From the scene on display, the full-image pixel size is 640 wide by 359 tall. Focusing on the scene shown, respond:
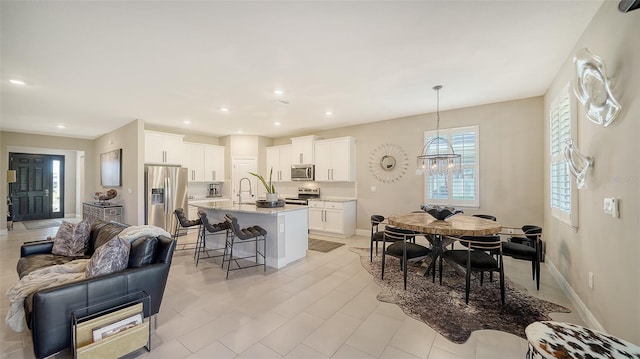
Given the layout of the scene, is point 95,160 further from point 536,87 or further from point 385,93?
point 536,87

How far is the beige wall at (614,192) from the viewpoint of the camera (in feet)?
5.47

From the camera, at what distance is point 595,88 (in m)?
1.88

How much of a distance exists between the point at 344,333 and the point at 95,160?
29.8 feet

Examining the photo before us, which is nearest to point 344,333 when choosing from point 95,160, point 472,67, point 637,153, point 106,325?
point 106,325

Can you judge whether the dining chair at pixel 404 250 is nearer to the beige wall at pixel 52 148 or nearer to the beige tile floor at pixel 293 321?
the beige tile floor at pixel 293 321

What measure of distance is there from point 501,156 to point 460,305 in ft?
9.85

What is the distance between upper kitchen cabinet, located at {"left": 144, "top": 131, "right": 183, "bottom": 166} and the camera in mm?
5773

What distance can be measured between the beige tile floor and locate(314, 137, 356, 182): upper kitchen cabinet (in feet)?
9.34

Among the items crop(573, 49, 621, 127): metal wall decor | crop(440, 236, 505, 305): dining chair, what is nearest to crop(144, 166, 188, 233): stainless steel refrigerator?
crop(440, 236, 505, 305): dining chair

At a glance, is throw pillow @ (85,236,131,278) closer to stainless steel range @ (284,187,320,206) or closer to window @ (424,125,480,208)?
stainless steel range @ (284,187,320,206)

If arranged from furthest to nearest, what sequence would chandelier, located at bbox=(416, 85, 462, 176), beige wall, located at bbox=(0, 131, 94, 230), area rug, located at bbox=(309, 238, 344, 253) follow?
beige wall, located at bbox=(0, 131, 94, 230)
area rug, located at bbox=(309, 238, 344, 253)
chandelier, located at bbox=(416, 85, 462, 176)

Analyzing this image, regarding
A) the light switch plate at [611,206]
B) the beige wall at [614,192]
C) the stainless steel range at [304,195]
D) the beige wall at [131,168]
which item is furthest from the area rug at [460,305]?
the beige wall at [131,168]

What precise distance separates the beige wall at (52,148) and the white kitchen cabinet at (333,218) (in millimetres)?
7026

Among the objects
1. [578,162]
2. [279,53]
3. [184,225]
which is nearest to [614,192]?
[578,162]
